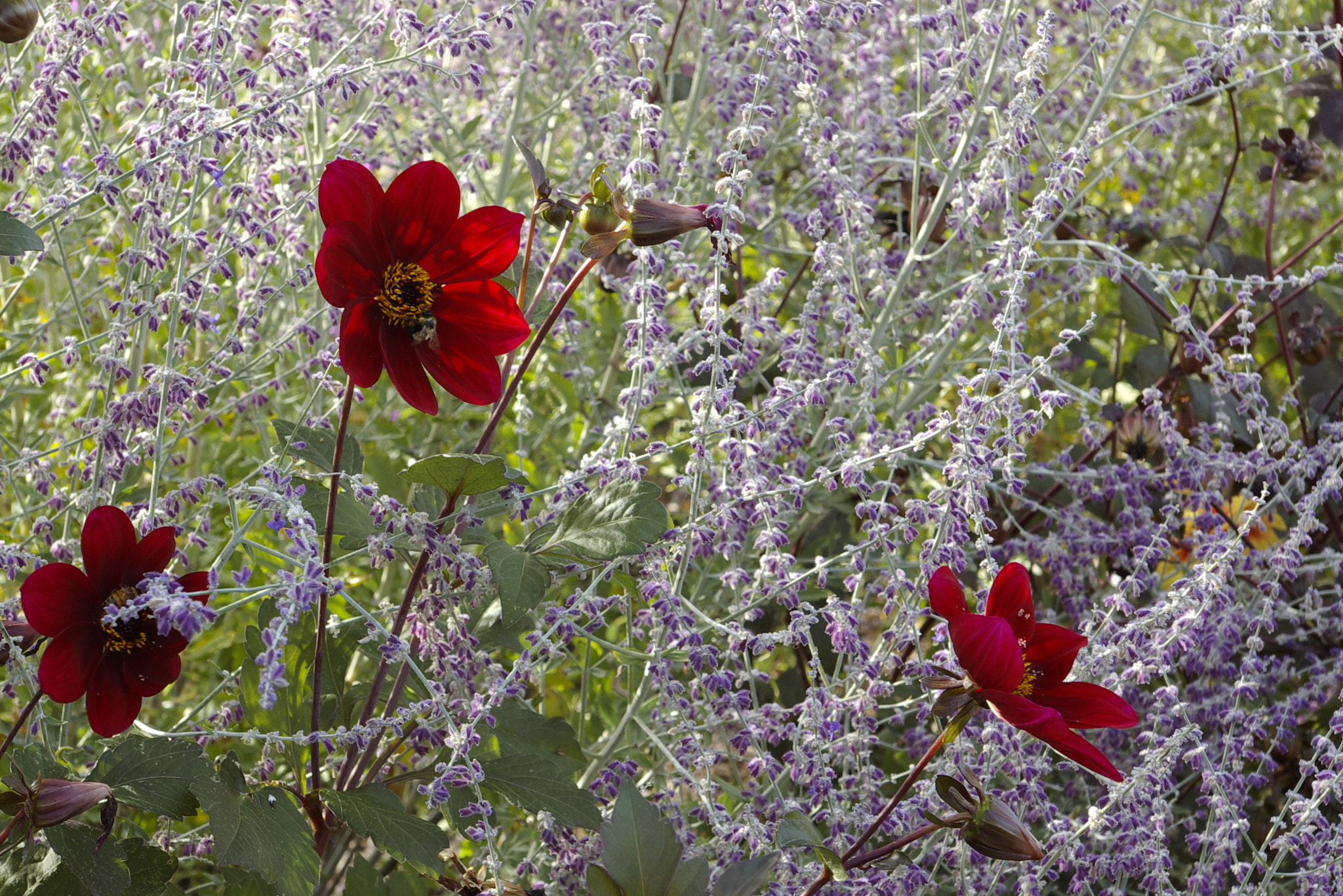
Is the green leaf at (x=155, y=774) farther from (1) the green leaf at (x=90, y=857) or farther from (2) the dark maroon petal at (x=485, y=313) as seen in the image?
(2) the dark maroon petal at (x=485, y=313)

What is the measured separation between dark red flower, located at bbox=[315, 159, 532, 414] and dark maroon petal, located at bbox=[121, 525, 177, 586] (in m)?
0.25

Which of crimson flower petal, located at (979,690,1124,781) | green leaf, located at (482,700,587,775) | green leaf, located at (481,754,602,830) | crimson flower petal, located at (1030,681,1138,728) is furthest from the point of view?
green leaf, located at (482,700,587,775)

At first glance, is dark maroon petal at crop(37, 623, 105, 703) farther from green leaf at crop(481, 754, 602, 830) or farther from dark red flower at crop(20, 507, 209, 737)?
green leaf at crop(481, 754, 602, 830)

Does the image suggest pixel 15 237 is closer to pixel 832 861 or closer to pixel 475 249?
pixel 475 249

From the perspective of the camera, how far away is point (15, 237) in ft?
3.43

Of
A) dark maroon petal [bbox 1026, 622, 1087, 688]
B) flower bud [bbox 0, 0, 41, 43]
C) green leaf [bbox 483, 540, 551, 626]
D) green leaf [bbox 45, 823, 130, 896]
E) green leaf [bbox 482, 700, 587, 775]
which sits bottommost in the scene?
green leaf [bbox 45, 823, 130, 896]

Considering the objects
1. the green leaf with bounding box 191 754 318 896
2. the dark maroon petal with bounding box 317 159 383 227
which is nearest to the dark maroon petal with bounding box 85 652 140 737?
the green leaf with bounding box 191 754 318 896

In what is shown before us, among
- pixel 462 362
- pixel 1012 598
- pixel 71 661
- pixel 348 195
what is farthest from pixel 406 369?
pixel 1012 598

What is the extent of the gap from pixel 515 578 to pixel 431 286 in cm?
28

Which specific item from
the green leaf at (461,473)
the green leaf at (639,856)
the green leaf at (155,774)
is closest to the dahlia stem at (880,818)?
the green leaf at (639,856)

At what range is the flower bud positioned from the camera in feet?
3.77

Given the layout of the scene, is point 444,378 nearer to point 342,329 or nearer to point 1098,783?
point 342,329

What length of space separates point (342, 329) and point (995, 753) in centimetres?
84

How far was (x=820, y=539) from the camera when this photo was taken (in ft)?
6.38
